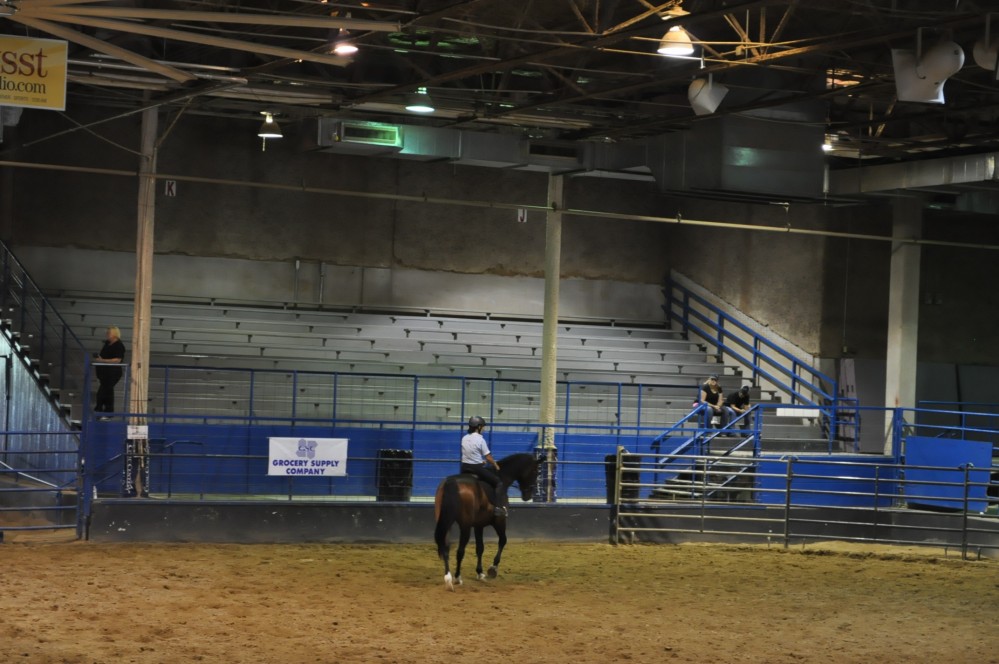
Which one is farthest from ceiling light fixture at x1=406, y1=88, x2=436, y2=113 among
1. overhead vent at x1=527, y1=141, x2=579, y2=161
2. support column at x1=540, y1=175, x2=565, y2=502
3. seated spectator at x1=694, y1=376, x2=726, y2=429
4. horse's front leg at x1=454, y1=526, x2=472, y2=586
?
seated spectator at x1=694, y1=376, x2=726, y2=429

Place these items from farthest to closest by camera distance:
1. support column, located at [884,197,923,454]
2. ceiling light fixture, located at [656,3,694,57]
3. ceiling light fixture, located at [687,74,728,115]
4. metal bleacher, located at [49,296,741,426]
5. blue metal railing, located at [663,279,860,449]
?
blue metal railing, located at [663,279,860,449]
support column, located at [884,197,923,454]
metal bleacher, located at [49,296,741,426]
ceiling light fixture, located at [687,74,728,115]
ceiling light fixture, located at [656,3,694,57]

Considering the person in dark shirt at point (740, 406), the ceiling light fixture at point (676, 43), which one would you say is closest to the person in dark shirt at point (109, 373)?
the ceiling light fixture at point (676, 43)

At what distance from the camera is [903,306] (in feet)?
82.5

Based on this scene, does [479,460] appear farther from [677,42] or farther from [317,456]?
[677,42]

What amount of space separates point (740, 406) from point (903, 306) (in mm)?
4369

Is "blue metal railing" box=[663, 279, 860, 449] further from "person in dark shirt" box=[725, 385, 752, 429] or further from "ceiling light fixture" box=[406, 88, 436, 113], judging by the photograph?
"ceiling light fixture" box=[406, 88, 436, 113]

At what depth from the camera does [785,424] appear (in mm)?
25984

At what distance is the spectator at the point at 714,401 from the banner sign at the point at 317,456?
7.82 metres

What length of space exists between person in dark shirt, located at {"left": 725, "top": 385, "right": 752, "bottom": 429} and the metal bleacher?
86 centimetres

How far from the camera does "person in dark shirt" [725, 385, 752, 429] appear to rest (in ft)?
76.3

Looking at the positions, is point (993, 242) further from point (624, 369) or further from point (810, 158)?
point (810, 158)

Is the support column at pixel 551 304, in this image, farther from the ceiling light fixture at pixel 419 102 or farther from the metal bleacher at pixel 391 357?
the ceiling light fixture at pixel 419 102

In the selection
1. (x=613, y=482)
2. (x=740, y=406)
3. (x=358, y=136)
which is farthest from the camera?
(x=740, y=406)

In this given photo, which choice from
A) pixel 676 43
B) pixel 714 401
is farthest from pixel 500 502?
pixel 714 401
